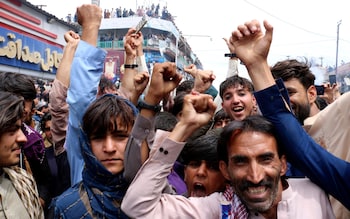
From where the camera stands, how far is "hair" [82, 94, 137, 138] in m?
1.63

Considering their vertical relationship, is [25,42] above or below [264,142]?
above

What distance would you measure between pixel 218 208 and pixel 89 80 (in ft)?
Answer: 3.04

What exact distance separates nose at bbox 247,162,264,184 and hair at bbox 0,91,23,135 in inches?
41.8

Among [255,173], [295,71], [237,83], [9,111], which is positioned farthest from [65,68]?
[295,71]

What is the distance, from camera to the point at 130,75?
2373 millimetres

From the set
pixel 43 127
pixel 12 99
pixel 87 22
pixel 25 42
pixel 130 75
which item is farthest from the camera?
pixel 25 42

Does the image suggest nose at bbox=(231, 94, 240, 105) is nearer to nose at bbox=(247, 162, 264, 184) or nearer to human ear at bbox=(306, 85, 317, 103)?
human ear at bbox=(306, 85, 317, 103)

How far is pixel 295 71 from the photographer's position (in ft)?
8.46

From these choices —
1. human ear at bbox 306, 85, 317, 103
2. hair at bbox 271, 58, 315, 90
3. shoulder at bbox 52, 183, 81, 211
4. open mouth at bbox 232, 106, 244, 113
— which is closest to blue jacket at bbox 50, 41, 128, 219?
shoulder at bbox 52, 183, 81, 211

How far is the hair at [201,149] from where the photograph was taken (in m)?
1.97

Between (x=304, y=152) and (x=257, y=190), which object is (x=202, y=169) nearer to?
(x=257, y=190)

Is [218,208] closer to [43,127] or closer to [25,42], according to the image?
[43,127]

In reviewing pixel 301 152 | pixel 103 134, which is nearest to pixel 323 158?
pixel 301 152

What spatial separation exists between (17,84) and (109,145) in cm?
113
